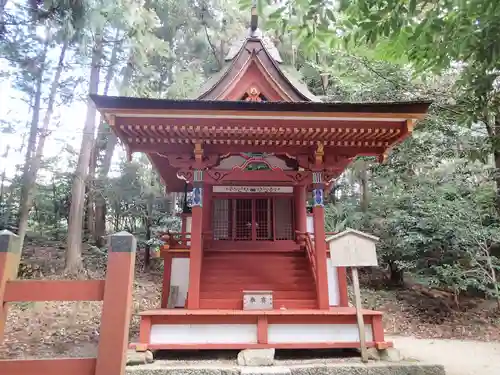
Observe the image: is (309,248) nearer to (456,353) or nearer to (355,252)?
(355,252)

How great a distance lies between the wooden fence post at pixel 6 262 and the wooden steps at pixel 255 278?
3.98 m

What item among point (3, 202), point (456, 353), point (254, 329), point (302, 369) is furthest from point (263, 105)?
point (3, 202)

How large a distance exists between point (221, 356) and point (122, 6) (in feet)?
34.2

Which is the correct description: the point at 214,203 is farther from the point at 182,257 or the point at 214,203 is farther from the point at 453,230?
the point at 453,230

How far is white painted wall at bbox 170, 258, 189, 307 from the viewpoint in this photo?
764cm

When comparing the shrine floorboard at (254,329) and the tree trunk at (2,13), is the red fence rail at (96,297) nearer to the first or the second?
the shrine floorboard at (254,329)

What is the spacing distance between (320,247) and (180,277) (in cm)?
319

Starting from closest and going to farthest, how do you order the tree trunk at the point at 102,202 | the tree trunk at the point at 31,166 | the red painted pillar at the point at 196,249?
the red painted pillar at the point at 196,249
the tree trunk at the point at 31,166
the tree trunk at the point at 102,202

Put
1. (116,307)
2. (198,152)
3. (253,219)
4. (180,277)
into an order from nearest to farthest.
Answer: (116,307) < (198,152) < (180,277) < (253,219)

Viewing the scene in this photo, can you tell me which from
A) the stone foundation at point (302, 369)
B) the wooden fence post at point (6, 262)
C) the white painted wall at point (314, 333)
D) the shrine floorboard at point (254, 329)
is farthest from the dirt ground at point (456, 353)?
the wooden fence post at point (6, 262)

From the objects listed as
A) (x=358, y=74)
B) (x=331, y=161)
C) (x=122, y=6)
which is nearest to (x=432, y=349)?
(x=331, y=161)

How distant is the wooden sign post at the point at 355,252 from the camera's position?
17.8ft

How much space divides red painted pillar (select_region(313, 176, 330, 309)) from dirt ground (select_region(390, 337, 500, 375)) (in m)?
1.76

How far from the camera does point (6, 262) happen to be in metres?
2.76
